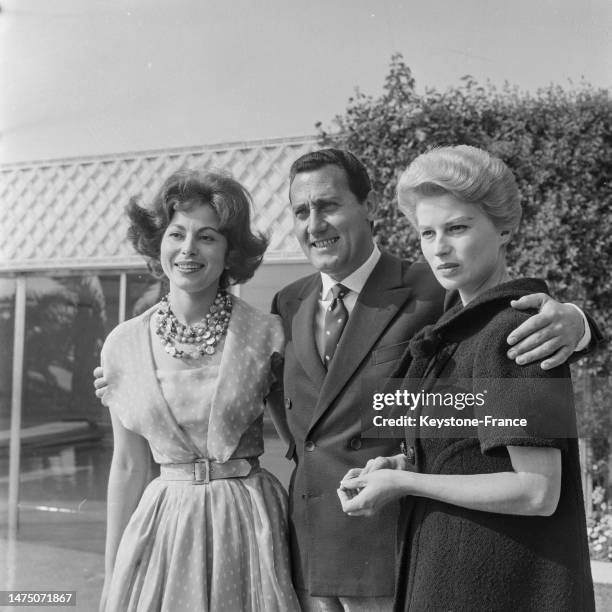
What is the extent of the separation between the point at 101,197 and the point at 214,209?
2.47 m

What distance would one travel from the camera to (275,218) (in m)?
3.72

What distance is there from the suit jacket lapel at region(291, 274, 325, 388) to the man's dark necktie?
3 cm

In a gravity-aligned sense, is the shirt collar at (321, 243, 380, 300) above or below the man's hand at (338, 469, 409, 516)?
above

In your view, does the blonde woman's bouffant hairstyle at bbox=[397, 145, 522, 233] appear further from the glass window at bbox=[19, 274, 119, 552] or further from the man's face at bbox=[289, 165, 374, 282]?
the glass window at bbox=[19, 274, 119, 552]

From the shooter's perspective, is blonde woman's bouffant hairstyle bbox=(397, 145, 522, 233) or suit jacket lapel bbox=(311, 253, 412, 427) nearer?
blonde woman's bouffant hairstyle bbox=(397, 145, 522, 233)

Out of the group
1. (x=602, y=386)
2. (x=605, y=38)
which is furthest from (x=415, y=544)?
(x=602, y=386)

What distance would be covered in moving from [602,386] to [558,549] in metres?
3.16

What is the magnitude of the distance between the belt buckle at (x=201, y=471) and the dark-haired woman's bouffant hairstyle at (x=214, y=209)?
523mm

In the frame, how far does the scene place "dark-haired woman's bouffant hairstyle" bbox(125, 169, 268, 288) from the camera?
6.94 ft

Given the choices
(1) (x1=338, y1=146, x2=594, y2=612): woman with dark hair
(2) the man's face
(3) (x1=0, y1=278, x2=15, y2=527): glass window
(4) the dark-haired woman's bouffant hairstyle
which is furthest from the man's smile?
(3) (x1=0, y1=278, x2=15, y2=527): glass window

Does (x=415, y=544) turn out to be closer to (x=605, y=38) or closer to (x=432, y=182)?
(x=432, y=182)

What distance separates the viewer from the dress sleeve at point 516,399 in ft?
4.39

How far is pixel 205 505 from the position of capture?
201cm

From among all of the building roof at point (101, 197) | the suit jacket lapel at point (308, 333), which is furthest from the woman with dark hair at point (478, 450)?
the building roof at point (101, 197)
